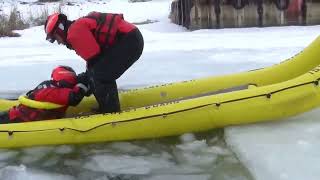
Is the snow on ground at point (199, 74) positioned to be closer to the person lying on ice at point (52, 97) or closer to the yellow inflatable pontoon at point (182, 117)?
the yellow inflatable pontoon at point (182, 117)

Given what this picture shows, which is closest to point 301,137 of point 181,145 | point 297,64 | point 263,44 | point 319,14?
point 181,145

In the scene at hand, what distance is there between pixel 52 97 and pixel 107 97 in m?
0.48

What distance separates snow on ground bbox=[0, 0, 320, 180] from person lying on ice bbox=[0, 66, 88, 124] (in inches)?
20.0

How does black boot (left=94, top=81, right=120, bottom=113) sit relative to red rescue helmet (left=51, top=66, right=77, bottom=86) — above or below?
below

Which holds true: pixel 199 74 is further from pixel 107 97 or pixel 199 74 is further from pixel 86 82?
pixel 107 97

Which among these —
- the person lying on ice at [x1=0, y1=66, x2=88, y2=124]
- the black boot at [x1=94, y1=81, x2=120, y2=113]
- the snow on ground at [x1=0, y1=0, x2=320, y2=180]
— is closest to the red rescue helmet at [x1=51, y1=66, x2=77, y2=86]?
the person lying on ice at [x1=0, y1=66, x2=88, y2=124]

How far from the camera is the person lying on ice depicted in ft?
15.4

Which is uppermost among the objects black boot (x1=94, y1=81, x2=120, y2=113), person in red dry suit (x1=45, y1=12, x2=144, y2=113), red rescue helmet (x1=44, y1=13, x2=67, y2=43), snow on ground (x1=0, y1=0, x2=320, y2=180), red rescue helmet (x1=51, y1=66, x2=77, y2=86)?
red rescue helmet (x1=44, y1=13, x2=67, y2=43)

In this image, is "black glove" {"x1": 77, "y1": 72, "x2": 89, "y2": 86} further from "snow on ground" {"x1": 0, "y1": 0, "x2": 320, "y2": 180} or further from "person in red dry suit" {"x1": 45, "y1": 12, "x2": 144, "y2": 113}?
"snow on ground" {"x1": 0, "y1": 0, "x2": 320, "y2": 180}

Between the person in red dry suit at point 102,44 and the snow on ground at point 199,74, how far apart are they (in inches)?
22.3

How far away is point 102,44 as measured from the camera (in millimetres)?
4570

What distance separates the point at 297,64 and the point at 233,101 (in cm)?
105

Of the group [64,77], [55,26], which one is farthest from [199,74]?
[55,26]

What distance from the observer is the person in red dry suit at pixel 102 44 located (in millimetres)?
4418
